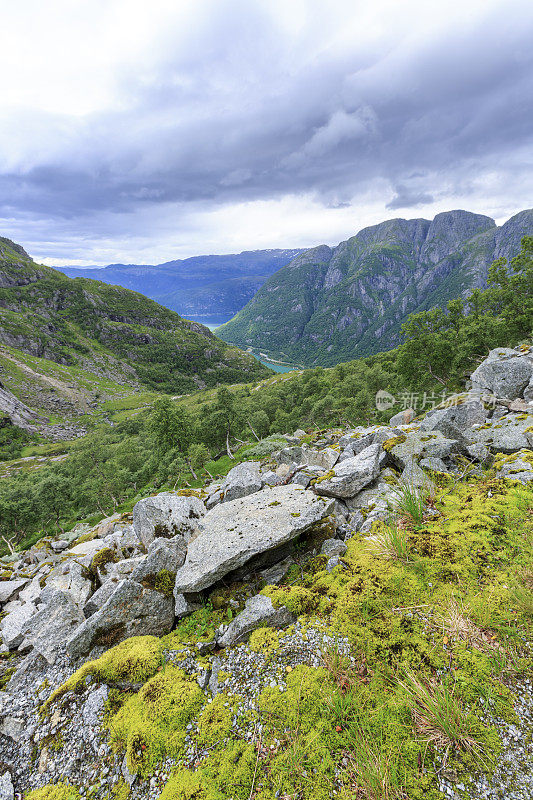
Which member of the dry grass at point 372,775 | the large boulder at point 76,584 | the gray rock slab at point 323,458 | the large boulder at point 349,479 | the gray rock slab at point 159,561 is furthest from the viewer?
the gray rock slab at point 323,458

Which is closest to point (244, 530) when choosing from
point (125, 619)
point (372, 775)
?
point (125, 619)

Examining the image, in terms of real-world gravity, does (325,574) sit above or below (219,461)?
above

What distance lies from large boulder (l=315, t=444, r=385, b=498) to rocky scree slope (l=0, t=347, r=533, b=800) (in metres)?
0.12

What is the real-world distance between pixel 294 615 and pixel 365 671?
2.03m

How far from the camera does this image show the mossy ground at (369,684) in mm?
4395

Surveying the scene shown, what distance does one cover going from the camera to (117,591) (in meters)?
8.51

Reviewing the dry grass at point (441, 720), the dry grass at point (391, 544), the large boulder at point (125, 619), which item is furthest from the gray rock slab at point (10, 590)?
the dry grass at point (441, 720)

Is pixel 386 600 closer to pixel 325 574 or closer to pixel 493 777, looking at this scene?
pixel 325 574

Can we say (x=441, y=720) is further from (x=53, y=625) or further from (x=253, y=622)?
(x=53, y=625)

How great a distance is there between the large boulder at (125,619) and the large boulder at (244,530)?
0.78 m

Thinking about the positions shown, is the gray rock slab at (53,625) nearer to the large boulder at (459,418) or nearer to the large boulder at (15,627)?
the large boulder at (15,627)

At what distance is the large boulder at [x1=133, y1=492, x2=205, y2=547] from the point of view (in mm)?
12570

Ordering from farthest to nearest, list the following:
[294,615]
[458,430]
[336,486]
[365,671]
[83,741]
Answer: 1. [458,430]
2. [336,486]
3. [294,615]
4. [83,741]
5. [365,671]

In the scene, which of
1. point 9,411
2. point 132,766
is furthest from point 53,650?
point 9,411
